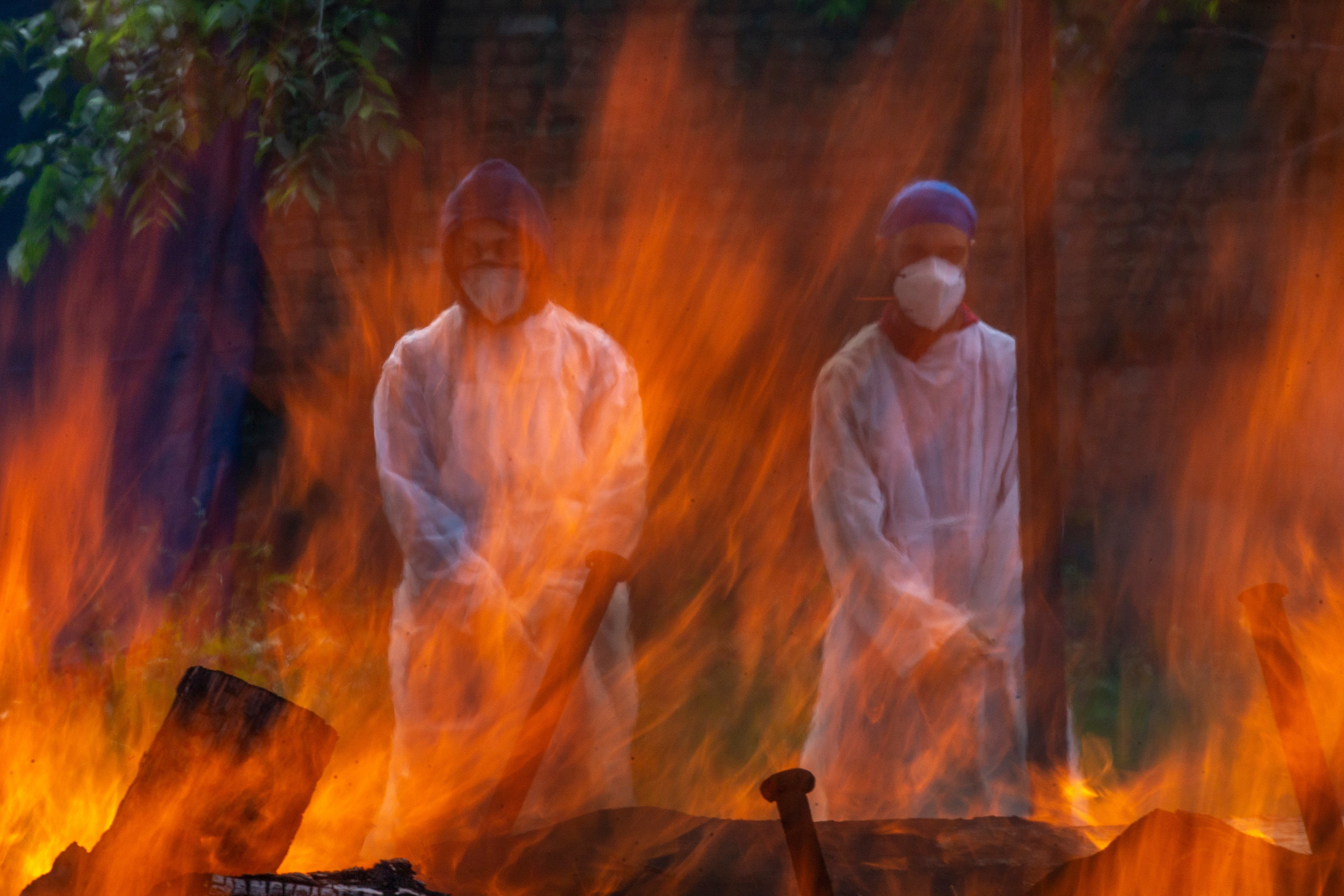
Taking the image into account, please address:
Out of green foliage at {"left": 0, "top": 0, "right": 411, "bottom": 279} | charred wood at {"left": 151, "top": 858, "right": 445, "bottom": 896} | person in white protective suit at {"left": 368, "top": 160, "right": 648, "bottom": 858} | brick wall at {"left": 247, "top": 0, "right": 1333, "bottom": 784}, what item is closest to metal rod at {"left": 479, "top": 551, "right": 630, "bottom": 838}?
charred wood at {"left": 151, "top": 858, "right": 445, "bottom": 896}

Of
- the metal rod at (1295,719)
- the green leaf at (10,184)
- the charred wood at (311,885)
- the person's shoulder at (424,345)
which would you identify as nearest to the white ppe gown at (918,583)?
the person's shoulder at (424,345)

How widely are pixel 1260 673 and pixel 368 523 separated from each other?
4.00 m

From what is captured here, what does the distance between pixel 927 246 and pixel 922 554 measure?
1018mm

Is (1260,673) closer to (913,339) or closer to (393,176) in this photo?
(913,339)

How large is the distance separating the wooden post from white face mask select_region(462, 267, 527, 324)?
1.67 m

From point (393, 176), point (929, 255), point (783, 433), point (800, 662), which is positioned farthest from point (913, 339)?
point (393, 176)

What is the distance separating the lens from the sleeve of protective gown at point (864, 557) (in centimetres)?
375

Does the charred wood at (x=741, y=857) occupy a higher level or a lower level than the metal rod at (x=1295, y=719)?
lower

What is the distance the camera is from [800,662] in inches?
215

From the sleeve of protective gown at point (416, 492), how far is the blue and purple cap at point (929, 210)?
5.46 feet

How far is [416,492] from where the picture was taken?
3.88 metres

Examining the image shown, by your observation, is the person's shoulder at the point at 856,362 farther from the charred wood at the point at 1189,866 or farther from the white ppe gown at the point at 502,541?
the charred wood at the point at 1189,866

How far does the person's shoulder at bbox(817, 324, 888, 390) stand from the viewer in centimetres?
403

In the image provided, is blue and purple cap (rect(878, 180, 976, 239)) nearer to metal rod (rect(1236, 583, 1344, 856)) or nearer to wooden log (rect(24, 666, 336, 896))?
metal rod (rect(1236, 583, 1344, 856))
